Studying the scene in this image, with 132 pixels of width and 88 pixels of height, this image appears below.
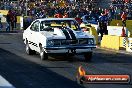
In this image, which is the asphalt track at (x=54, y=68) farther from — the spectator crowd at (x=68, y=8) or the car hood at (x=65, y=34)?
the spectator crowd at (x=68, y=8)

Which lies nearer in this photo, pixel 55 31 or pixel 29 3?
pixel 55 31

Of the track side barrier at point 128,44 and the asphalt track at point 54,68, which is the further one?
the track side barrier at point 128,44

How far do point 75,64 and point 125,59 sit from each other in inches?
105

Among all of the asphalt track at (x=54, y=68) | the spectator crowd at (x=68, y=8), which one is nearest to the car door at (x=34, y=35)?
the asphalt track at (x=54, y=68)

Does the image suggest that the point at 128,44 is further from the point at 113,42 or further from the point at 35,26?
the point at 35,26

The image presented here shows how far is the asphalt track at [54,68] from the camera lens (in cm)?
1117

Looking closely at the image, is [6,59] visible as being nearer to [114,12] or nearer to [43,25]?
[43,25]

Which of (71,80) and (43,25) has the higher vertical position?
(43,25)

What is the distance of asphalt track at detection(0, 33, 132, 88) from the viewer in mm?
11172

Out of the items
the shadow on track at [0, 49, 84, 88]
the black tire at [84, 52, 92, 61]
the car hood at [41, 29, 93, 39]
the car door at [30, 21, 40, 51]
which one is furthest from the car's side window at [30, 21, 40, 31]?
the black tire at [84, 52, 92, 61]

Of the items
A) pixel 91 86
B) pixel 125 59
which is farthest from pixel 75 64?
pixel 91 86

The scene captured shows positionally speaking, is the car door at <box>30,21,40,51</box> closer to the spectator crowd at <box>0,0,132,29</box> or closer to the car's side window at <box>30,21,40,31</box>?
the car's side window at <box>30,21,40,31</box>

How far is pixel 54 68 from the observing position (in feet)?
46.6

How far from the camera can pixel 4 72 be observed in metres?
13.2
